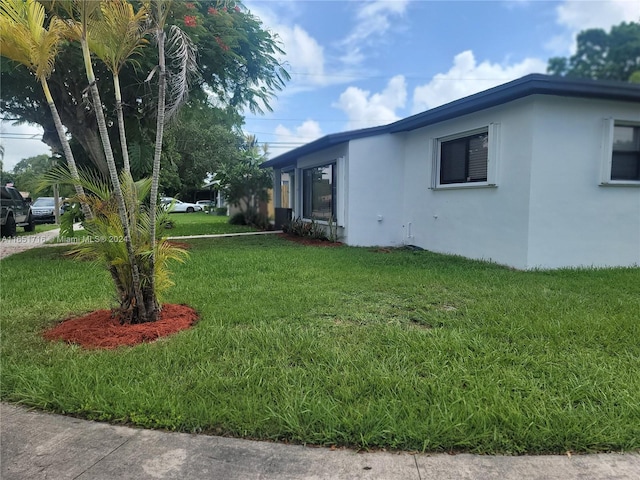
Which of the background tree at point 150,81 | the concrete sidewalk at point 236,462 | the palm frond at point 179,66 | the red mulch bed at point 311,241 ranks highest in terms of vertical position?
the background tree at point 150,81

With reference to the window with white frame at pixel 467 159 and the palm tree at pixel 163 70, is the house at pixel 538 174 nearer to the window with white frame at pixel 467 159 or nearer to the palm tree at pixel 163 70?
the window with white frame at pixel 467 159

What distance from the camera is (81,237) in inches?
168

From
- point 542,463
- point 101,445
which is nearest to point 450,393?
point 542,463

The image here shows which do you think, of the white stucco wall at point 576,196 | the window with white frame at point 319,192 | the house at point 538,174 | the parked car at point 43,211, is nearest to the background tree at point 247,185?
the window with white frame at point 319,192

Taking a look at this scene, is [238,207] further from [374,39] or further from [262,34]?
[374,39]

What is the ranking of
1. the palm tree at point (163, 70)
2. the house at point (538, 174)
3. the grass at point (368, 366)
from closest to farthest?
the grass at point (368, 366) → the palm tree at point (163, 70) → the house at point (538, 174)

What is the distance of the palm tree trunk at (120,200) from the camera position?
11.7ft

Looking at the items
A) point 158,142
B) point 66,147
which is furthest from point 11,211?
point 158,142

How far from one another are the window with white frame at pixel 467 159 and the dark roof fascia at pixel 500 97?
465mm

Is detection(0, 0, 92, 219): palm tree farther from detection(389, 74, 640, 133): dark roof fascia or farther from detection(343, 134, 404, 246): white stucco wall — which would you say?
detection(343, 134, 404, 246): white stucco wall

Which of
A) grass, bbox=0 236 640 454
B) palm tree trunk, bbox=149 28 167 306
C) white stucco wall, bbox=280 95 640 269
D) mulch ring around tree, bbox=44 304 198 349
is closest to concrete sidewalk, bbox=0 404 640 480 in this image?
grass, bbox=0 236 640 454

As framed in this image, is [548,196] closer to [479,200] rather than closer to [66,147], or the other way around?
[479,200]

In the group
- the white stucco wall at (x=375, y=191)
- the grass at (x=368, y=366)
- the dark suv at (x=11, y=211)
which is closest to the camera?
the grass at (x=368, y=366)

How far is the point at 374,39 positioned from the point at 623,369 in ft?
19.4
